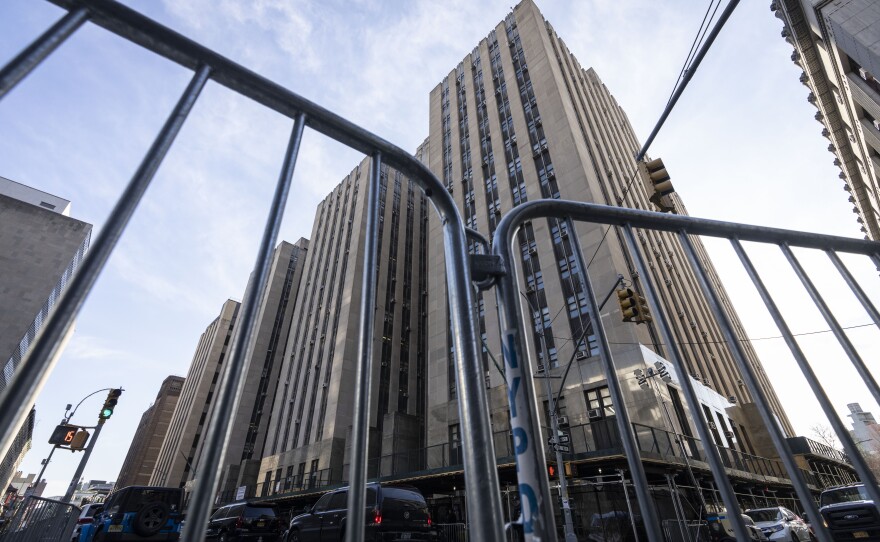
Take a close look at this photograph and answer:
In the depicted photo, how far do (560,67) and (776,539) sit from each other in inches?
1740

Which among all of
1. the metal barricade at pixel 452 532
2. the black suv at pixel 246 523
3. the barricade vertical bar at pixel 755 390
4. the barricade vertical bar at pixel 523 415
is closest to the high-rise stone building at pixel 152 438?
the black suv at pixel 246 523

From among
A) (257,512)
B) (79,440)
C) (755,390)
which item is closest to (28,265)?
(79,440)

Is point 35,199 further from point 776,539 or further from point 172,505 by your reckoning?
point 776,539

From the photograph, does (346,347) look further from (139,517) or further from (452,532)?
(139,517)

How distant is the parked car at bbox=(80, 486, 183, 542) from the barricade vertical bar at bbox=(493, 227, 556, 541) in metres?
14.9

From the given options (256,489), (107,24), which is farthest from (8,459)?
(107,24)

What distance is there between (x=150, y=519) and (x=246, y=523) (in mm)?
3124

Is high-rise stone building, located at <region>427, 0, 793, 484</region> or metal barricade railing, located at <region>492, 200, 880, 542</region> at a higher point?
high-rise stone building, located at <region>427, 0, 793, 484</region>

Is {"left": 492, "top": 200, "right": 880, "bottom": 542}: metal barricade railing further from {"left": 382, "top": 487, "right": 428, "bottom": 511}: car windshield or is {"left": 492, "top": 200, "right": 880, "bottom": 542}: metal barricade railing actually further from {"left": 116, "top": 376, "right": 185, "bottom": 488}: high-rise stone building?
{"left": 116, "top": 376, "right": 185, "bottom": 488}: high-rise stone building

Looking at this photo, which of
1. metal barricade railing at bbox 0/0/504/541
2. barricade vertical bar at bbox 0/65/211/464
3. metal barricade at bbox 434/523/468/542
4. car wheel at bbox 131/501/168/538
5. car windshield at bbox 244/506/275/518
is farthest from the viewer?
metal barricade at bbox 434/523/468/542

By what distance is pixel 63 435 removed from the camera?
14.7 metres

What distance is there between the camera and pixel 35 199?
41.6 meters

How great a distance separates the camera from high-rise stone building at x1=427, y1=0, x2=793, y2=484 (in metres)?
24.9

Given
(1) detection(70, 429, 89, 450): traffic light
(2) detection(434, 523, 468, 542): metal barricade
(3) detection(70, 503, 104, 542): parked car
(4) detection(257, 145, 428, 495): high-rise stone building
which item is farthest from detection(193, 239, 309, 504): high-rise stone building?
(2) detection(434, 523, 468, 542): metal barricade
